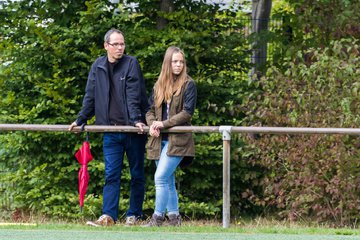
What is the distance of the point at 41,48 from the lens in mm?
13227

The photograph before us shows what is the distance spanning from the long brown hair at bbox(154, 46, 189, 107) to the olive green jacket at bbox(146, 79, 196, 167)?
5cm

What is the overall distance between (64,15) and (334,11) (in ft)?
10.8

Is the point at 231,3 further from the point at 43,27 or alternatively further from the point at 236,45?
the point at 43,27

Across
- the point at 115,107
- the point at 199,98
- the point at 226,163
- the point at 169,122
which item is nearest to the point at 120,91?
the point at 115,107

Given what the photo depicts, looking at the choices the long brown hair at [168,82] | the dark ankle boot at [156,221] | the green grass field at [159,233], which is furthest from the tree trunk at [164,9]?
the green grass field at [159,233]

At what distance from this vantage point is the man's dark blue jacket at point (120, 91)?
10586mm

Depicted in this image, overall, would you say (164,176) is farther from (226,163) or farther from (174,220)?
(226,163)

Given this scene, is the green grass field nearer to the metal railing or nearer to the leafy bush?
the metal railing

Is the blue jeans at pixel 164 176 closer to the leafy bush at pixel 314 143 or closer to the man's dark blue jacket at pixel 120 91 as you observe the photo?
the man's dark blue jacket at pixel 120 91

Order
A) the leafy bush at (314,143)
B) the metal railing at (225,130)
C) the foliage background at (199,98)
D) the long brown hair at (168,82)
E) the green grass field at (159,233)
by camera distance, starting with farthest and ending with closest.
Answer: the foliage background at (199,98) → the leafy bush at (314,143) → the long brown hair at (168,82) → the metal railing at (225,130) → the green grass field at (159,233)

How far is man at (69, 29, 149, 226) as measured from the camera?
1060 centimetres

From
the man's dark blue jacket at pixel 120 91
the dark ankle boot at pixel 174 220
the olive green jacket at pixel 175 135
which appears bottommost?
the dark ankle boot at pixel 174 220

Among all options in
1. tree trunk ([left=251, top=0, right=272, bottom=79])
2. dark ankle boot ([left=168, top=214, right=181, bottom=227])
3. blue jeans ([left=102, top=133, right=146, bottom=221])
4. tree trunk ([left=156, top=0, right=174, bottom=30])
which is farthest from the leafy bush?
blue jeans ([left=102, top=133, right=146, bottom=221])

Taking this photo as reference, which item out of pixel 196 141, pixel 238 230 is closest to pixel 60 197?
pixel 196 141
